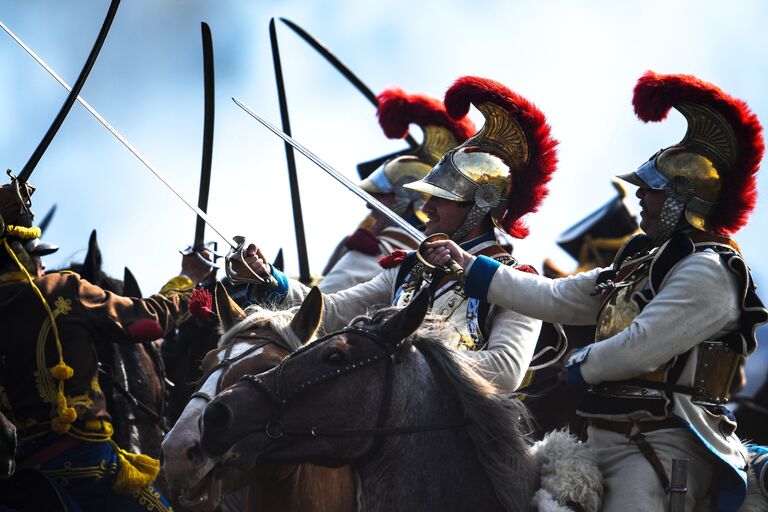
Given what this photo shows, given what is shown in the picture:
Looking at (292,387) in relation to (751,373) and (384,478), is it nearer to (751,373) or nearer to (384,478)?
(384,478)

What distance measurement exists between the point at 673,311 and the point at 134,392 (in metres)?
5.09

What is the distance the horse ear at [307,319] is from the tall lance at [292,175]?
4.06 meters

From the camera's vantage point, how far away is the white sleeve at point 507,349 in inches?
217

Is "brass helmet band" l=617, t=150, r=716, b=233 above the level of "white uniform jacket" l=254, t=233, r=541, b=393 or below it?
above

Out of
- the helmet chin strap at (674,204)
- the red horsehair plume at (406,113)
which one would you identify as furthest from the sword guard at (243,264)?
the red horsehair plume at (406,113)

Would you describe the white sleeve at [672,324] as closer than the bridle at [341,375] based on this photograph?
No

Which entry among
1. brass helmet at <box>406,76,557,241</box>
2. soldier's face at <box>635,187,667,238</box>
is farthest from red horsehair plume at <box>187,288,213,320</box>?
soldier's face at <box>635,187,667,238</box>

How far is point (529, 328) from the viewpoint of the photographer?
5875 millimetres

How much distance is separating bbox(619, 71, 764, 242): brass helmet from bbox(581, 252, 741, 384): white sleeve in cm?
42

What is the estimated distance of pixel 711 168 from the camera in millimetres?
5488

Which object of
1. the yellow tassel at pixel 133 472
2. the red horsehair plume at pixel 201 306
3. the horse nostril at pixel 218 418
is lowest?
the yellow tassel at pixel 133 472

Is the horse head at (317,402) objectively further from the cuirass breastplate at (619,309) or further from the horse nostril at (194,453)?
the cuirass breastplate at (619,309)

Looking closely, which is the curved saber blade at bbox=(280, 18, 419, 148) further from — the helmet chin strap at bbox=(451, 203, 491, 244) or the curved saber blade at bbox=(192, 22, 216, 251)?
the helmet chin strap at bbox=(451, 203, 491, 244)

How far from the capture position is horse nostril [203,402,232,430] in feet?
14.5
